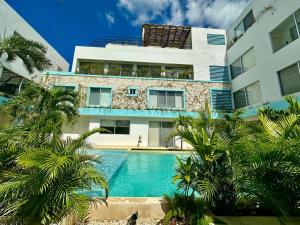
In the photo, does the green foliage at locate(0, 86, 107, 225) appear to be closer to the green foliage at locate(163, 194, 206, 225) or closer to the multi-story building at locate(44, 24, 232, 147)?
the green foliage at locate(163, 194, 206, 225)

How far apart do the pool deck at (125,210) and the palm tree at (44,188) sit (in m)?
0.83

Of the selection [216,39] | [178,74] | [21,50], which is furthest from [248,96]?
[21,50]

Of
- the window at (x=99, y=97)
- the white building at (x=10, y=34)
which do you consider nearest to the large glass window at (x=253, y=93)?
the window at (x=99, y=97)

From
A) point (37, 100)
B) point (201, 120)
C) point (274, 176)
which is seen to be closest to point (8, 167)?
point (201, 120)

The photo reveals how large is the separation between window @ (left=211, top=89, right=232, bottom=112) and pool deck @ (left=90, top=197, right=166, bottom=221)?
53.7ft

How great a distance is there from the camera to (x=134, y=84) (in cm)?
1869

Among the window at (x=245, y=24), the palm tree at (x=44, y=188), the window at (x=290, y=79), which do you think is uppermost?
the window at (x=245, y=24)

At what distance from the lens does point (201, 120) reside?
4168mm

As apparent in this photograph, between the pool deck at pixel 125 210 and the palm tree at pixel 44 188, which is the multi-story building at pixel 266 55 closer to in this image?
the pool deck at pixel 125 210

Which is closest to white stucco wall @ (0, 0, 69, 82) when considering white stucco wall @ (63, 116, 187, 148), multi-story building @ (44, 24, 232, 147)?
multi-story building @ (44, 24, 232, 147)

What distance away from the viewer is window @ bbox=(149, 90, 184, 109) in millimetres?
18459

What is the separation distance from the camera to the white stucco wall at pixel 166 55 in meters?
20.0

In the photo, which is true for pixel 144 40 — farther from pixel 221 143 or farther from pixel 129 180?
pixel 221 143

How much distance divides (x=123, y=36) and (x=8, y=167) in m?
21.2
